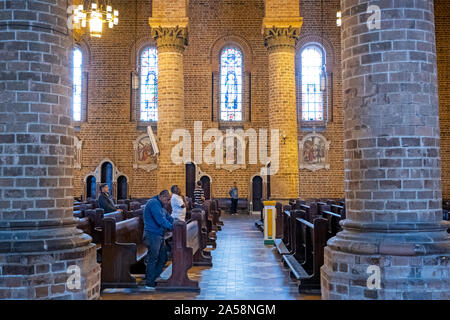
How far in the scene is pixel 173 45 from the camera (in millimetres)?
17000

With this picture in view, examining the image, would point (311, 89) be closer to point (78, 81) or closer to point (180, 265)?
point (78, 81)

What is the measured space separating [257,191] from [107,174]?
7.21m

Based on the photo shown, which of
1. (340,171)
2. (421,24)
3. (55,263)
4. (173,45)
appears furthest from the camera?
(340,171)

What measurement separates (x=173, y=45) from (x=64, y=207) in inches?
480

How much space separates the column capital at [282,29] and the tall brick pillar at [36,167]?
1303cm

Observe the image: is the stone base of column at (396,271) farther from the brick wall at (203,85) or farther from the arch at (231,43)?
the arch at (231,43)

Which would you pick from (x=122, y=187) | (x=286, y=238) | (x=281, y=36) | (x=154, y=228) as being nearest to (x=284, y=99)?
(x=281, y=36)

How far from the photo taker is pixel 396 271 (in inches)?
209

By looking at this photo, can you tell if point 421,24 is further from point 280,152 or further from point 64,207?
point 280,152

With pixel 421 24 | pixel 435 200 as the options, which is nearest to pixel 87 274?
pixel 435 200

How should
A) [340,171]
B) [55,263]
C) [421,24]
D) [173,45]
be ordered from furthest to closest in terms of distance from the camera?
[340,171] < [173,45] < [421,24] < [55,263]

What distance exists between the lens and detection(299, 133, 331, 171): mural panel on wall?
23344 millimetres

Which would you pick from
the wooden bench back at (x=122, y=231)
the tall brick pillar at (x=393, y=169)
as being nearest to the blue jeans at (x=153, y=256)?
the wooden bench back at (x=122, y=231)

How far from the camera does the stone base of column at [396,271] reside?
5.23m
